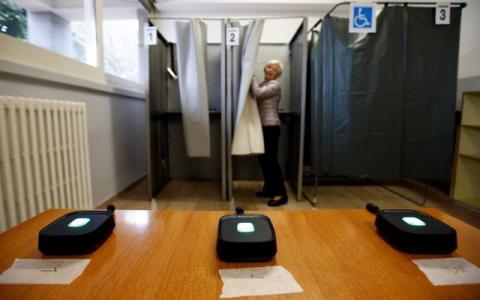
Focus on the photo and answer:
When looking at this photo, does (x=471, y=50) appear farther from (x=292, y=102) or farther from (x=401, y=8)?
(x=292, y=102)

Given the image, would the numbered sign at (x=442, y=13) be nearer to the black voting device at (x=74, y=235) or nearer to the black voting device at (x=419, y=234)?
the black voting device at (x=419, y=234)

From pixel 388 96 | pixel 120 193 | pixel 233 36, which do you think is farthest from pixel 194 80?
pixel 388 96

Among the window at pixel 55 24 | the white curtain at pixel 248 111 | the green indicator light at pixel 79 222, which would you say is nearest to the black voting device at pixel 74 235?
the green indicator light at pixel 79 222

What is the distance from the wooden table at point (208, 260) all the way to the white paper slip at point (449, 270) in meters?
0.01

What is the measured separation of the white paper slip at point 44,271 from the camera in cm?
35

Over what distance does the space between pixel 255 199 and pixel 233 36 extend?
1.53 metres

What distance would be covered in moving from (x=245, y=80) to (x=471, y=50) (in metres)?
2.47

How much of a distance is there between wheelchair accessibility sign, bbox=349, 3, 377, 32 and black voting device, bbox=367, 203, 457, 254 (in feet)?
6.63

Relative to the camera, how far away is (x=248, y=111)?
2.29 m

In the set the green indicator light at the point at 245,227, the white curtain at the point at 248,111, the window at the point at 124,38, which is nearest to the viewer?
the green indicator light at the point at 245,227

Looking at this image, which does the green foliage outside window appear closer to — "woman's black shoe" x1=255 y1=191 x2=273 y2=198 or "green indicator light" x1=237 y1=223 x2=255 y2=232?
"green indicator light" x1=237 y1=223 x2=255 y2=232

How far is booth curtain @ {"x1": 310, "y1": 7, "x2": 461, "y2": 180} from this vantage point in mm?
2125

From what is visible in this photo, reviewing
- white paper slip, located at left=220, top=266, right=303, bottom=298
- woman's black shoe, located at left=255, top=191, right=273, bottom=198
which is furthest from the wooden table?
woman's black shoe, located at left=255, top=191, right=273, bottom=198

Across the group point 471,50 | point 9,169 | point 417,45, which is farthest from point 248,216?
point 471,50
